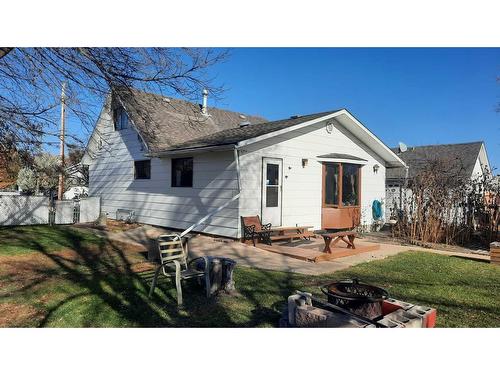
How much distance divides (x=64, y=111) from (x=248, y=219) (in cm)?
524

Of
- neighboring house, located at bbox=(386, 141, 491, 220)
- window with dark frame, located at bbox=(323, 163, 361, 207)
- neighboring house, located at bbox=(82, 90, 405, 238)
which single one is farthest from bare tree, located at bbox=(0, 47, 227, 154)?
neighboring house, located at bbox=(386, 141, 491, 220)

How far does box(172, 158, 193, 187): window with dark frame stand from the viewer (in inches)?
450

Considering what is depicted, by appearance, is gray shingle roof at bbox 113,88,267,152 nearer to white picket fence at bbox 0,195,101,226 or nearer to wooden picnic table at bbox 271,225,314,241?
wooden picnic table at bbox 271,225,314,241

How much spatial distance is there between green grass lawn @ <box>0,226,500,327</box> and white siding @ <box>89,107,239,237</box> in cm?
278

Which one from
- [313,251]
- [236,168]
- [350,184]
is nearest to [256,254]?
[313,251]

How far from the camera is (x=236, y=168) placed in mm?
9570

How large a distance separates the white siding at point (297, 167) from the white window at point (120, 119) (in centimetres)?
735

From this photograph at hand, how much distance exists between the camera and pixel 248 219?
32.2ft

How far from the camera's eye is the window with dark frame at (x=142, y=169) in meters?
13.6
